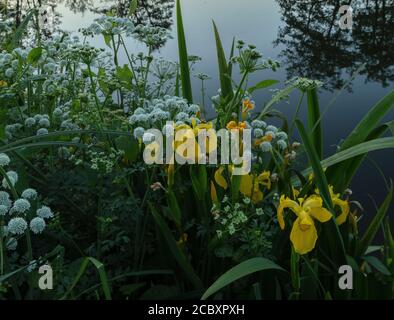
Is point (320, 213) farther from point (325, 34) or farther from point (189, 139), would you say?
point (325, 34)

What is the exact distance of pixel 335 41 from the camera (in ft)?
12.5

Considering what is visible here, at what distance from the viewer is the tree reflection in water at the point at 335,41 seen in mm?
3229

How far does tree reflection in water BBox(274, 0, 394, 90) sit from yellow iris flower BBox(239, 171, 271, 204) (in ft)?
6.13

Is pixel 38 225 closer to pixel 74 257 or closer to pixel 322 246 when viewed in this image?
pixel 74 257

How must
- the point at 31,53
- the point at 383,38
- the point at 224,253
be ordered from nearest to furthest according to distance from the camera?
the point at 224,253 → the point at 31,53 → the point at 383,38

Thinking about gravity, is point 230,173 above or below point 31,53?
below

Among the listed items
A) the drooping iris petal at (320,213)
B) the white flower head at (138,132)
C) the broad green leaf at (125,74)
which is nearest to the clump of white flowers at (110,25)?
the broad green leaf at (125,74)

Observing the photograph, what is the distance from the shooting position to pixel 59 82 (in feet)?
4.90

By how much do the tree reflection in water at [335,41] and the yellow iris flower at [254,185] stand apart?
73.6 inches

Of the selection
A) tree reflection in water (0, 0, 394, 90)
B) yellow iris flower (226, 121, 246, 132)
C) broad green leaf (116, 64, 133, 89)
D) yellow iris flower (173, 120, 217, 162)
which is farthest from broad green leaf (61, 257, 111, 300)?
tree reflection in water (0, 0, 394, 90)

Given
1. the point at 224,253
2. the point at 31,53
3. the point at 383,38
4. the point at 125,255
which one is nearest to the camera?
the point at 224,253
